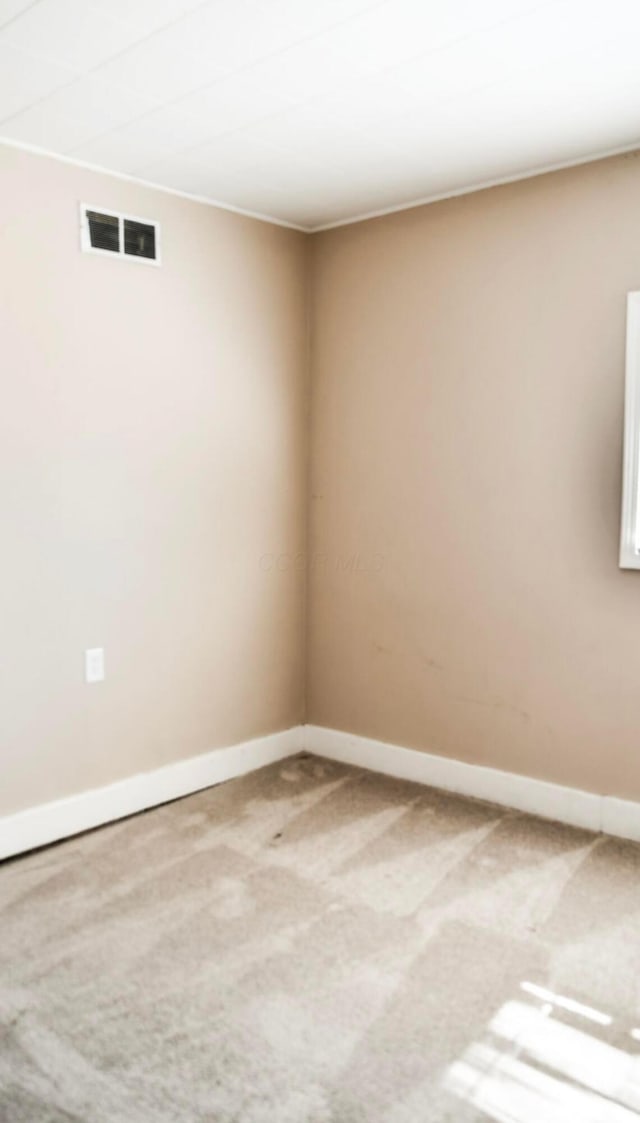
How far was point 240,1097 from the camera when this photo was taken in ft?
5.91

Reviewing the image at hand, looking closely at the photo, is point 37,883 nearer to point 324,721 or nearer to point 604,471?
point 324,721

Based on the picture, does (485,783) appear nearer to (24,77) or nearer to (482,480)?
(482,480)

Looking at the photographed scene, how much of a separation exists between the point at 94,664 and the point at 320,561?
115cm

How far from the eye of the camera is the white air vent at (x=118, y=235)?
3.03 metres

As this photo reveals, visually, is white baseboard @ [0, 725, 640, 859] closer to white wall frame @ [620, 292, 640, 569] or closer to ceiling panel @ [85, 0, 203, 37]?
white wall frame @ [620, 292, 640, 569]

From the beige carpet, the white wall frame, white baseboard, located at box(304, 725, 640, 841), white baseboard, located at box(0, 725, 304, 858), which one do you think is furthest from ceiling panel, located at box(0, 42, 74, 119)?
white baseboard, located at box(304, 725, 640, 841)

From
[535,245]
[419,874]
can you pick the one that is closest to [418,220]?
[535,245]

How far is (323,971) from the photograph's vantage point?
88.8 inches

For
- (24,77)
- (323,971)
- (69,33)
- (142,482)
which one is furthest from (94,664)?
(69,33)

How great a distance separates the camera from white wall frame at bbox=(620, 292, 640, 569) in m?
2.91

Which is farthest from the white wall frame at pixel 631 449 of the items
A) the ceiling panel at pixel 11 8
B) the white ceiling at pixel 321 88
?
the ceiling panel at pixel 11 8

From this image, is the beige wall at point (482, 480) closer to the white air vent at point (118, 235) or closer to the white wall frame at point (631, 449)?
the white wall frame at point (631, 449)

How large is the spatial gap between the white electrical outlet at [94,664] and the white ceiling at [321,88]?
1.68m

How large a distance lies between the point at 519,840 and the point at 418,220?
234 centimetres
